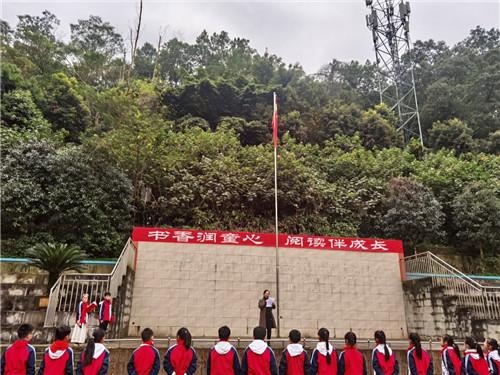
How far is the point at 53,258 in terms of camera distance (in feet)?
30.0

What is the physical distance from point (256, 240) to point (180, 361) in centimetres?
764

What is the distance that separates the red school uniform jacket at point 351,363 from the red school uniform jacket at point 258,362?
885mm

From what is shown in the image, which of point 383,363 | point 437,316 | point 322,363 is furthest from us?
point 437,316

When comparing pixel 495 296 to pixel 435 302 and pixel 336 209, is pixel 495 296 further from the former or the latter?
pixel 336 209

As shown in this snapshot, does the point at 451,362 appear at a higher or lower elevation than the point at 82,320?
lower

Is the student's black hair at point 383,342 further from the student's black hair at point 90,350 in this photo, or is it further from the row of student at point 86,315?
the row of student at point 86,315

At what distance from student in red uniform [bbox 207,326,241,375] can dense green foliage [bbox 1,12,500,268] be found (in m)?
9.62

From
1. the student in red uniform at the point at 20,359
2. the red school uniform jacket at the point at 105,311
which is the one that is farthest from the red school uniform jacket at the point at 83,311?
the student in red uniform at the point at 20,359

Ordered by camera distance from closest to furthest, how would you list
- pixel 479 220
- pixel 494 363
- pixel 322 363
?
1. pixel 322 363
2. pixel 494 363
3. pixel 479 220

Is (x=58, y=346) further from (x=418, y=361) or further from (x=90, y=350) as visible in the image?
(x=418, y=361)

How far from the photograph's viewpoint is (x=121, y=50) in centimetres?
3228

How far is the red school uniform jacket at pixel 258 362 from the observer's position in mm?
4574

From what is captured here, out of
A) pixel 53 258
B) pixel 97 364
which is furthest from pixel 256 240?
pixel 97 364

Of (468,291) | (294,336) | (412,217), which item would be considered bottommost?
(294,336)
